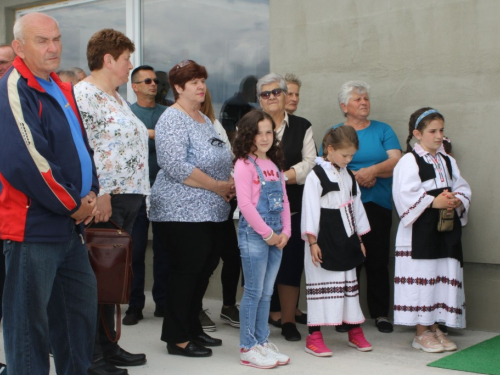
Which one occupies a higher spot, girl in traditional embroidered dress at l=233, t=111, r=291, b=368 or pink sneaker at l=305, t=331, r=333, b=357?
girl in traditional embroidered dress at l=233, t=111, r=291, b=368

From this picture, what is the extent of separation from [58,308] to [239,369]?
1415 mm

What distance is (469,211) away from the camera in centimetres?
545

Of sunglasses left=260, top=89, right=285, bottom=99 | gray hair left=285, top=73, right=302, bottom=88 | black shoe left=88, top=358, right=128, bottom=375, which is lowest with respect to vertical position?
black shoe left=88, top=358, right=128, bottom=375

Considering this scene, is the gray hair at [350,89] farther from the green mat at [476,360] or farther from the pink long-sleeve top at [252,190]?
the green mat at [476,360]

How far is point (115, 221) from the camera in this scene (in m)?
4.09

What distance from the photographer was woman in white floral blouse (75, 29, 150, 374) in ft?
13.0

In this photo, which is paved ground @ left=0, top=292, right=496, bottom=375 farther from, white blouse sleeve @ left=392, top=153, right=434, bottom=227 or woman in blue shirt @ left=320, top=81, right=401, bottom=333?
white blouse sleeve @ left=392, top=153, right=434, bottom=227

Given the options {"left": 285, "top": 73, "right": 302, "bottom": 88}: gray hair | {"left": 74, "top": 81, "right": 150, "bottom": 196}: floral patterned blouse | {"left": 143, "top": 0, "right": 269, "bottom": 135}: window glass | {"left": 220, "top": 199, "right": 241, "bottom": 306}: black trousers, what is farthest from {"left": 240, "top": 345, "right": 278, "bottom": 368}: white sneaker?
{"left": 143, "top": 0, "right": 269, "bottom": 135}: window glass

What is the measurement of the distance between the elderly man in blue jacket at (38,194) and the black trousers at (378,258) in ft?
8.92

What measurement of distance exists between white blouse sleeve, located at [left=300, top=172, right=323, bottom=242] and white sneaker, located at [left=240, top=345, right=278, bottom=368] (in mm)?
829

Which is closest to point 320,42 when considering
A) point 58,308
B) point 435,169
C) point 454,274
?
point 435,169

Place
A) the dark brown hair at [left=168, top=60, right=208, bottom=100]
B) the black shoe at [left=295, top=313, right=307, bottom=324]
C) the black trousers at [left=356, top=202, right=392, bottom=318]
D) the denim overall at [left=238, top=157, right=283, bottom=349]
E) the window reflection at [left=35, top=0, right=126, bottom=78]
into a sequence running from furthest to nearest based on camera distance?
the window reflection at [left=35, top=0, right=126, bottom=78] → the black shoe at [left=295, top=313, right=307, bottom=324] → the black trousers at [left=356, top=202, right=392, bottom=318] → the dark brown hair at [left=168, top=60, right=208, bottom=100] → the denim overall at [left=238, top=157, right=283, bottom=349]

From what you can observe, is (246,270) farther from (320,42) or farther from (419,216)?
(320,42)

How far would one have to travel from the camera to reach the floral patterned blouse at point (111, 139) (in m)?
3.95
